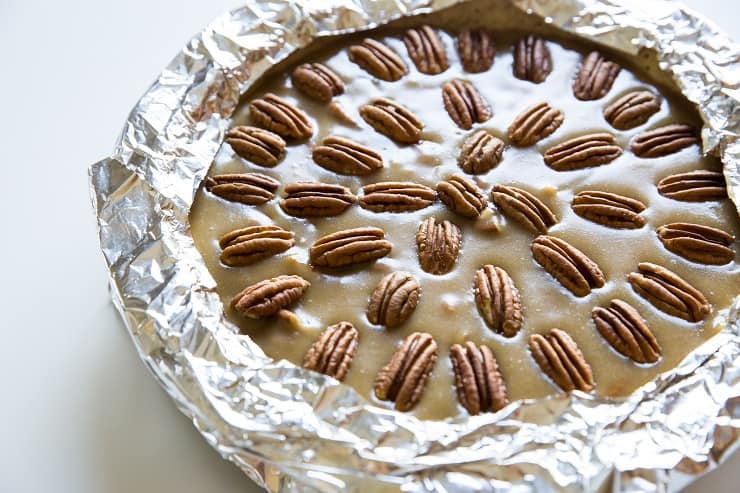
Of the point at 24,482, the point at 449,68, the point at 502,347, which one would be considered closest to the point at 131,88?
the point at 449,68

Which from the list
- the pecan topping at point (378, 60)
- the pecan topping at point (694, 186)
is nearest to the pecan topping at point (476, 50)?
the pecan topping at point (378, 60)

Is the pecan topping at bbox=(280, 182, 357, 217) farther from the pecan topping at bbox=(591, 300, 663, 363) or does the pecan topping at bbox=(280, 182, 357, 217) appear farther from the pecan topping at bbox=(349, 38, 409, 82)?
the pecan topping at bbox=(591, 300, 663, 363)

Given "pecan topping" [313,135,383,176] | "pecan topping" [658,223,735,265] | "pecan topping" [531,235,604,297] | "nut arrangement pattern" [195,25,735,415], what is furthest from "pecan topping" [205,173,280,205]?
"pecan topping" [658,223,735,265]

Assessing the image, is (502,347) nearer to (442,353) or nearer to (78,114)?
(442,353)

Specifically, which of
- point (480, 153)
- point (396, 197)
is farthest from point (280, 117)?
point (480, 153)

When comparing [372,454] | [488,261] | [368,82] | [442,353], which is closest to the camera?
[372,454]

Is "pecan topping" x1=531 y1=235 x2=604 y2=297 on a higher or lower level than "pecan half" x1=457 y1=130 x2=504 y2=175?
lower
